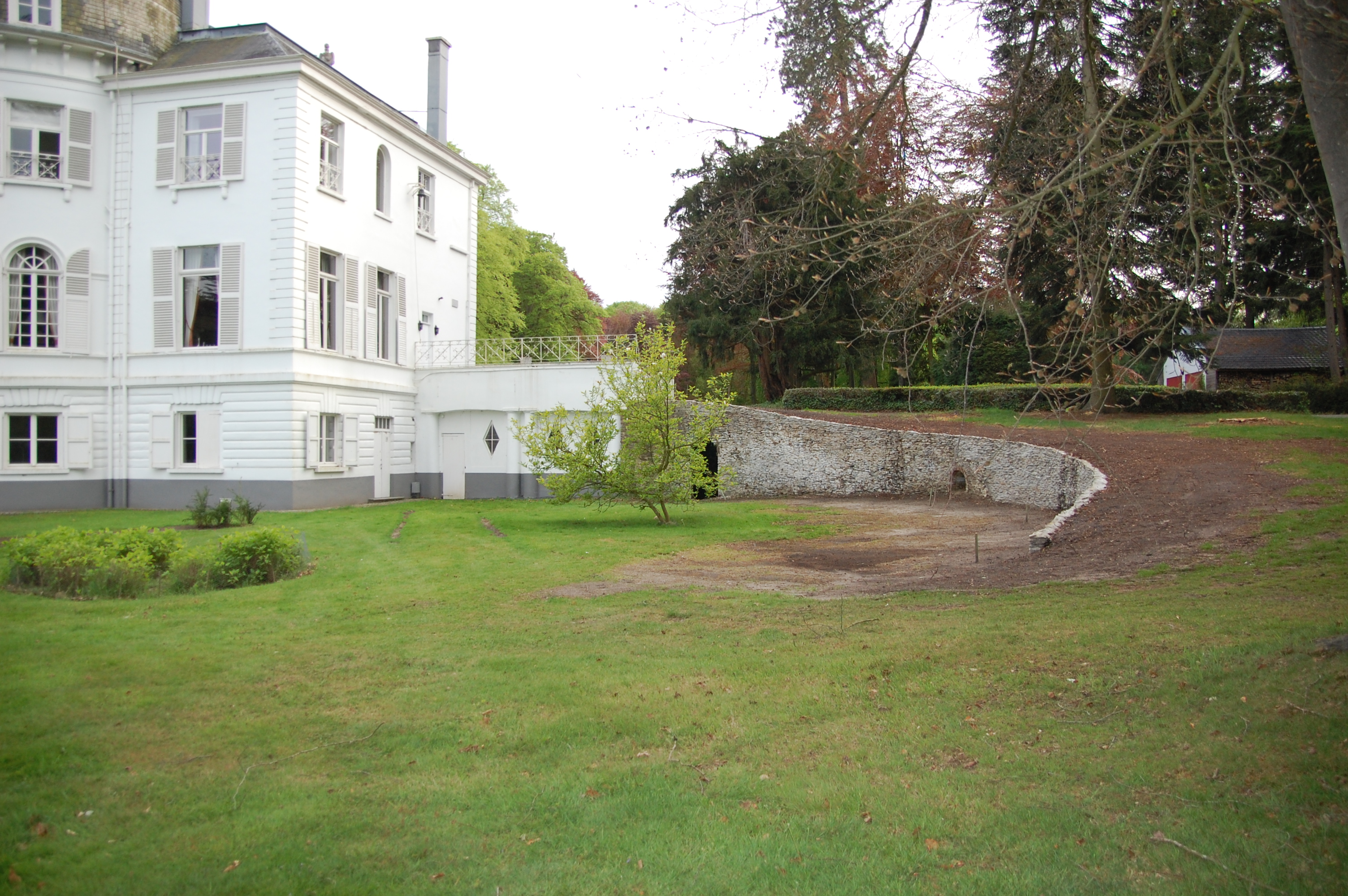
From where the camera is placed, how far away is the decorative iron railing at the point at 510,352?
27719mm

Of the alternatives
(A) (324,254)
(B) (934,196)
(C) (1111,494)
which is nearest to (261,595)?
(B) (934,196)

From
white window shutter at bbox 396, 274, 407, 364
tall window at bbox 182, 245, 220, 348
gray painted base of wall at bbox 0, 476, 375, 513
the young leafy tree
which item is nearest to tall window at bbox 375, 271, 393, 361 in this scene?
white window shutter at bbox 396, 274, 407, 364

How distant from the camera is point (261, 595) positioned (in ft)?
34.5

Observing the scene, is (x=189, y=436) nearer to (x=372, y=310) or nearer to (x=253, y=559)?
(x=372, y=310)

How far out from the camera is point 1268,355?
4384cm

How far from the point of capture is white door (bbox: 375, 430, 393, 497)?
2627cm

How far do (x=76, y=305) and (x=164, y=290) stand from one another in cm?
203

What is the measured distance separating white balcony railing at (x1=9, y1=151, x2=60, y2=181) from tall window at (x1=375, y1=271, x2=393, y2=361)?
8114mm

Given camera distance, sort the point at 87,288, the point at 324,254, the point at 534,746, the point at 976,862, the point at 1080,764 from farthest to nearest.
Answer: the point at 324,254 < the point at 87,288 < the point at 534,746 < the point at 1080,764 < the point at 976,862

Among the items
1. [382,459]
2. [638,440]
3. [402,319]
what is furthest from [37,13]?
[638,440]

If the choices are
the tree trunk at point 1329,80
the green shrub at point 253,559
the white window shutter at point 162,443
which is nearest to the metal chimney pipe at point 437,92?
the white window shutter at point 162,443

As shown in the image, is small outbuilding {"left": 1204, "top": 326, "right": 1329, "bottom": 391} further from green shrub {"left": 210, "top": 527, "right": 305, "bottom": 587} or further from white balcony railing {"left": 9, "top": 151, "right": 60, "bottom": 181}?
white balcony railing {"left": 9, "top": 151, "right": 60, "bottom": 181}

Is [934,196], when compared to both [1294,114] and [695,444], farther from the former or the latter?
[695,444]

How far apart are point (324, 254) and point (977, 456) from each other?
1877 centimetres
